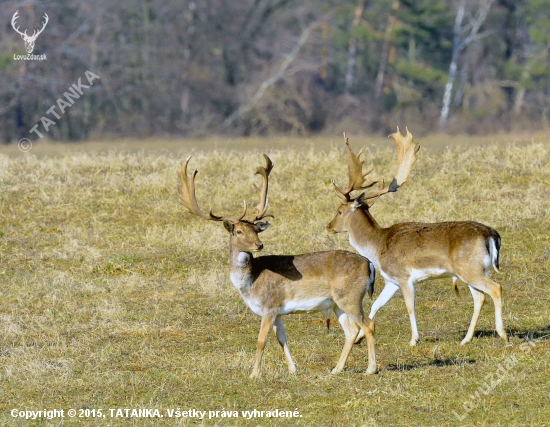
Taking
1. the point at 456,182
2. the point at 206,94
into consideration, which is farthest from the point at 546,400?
the point at 206,94

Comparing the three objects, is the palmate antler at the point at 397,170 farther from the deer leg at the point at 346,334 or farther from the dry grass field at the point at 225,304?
the deer leg at the point at 346,334

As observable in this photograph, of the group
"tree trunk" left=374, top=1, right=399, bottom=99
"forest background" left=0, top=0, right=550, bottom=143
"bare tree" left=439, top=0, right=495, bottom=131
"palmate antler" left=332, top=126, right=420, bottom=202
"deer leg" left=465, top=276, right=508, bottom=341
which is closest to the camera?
→ "deer leg" left=465, top=276, right=508, bottom=341

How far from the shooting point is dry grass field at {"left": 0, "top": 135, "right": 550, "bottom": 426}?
8.62 m

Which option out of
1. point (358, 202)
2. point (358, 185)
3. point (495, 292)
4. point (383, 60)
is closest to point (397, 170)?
point (358, 185)

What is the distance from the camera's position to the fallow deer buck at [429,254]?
1056 cm

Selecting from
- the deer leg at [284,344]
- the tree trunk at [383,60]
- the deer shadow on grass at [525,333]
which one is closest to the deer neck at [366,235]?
the deer shadow on grass at [525,333]

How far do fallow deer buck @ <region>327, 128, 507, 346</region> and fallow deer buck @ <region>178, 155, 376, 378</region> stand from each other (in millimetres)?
1449

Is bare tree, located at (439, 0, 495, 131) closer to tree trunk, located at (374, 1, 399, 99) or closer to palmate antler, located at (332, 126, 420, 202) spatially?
tree trunk, located at (374, 1, 399, 99)

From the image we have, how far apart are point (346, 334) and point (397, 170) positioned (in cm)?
420

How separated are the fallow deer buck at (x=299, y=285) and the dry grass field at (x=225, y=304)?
42 cm

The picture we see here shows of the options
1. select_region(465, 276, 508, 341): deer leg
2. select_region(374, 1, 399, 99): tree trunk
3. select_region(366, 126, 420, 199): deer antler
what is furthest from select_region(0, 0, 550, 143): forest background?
select_region(465, 276, 508, 341): deer leg

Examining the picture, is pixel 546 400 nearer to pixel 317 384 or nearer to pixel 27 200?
→ pixel 317 384

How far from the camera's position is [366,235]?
11.7m

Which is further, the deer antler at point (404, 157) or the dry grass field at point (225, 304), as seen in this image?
the deer antler at point (404, 157)
